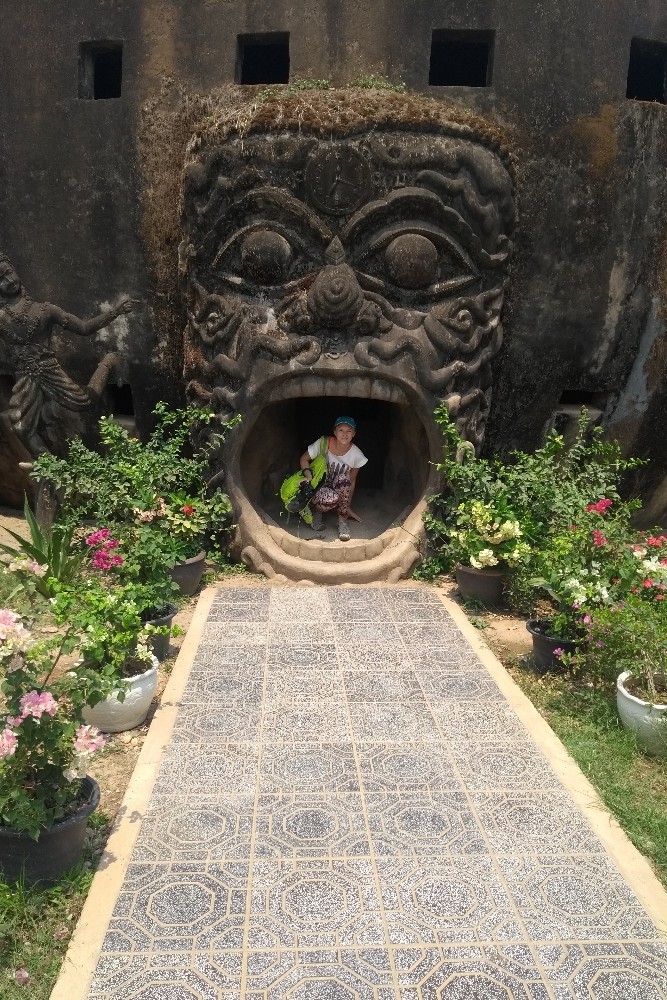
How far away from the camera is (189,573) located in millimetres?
6520

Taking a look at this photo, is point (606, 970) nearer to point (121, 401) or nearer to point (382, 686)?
point (382, 686)

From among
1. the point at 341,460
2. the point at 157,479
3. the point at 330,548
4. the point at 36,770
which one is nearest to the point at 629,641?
the point at 330,548

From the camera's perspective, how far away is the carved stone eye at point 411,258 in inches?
251

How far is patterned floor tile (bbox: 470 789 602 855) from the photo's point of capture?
3570 millimetres

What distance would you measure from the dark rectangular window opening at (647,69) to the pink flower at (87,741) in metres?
6.56

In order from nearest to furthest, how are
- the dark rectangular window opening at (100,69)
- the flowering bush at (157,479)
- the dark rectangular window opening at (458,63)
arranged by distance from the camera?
the flowering bush at (157,479)
the dark rectangular window opening at (100,69)
the dark rectangular window opening at (458,63)

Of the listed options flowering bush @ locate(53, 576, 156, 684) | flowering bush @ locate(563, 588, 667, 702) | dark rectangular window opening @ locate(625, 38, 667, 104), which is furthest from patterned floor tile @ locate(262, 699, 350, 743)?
dark rectangular window opening @ locate(625, 38, 667, 104)

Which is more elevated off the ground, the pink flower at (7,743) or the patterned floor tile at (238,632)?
the pink flower at (7,743)

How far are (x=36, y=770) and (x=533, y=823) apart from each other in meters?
2.22

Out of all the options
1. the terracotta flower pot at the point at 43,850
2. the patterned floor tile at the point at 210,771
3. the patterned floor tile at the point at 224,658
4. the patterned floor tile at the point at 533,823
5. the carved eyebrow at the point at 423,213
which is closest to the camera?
the terracotta flower pot at the point at 43,850

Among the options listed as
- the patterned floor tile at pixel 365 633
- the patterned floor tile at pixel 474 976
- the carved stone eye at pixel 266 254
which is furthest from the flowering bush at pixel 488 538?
the patterned floor tile at pixel 474 976

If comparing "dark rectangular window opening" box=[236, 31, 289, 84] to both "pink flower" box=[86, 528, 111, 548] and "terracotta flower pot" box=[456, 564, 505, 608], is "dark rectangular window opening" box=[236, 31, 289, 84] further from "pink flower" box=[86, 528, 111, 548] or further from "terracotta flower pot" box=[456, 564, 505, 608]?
"terracotta flower pot" box=[456, 564, 505, 608]

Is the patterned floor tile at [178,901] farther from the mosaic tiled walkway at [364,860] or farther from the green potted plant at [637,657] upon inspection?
the green potted plant at [637,657]

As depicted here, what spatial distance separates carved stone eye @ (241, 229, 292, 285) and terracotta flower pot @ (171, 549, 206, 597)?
7.76 feet
